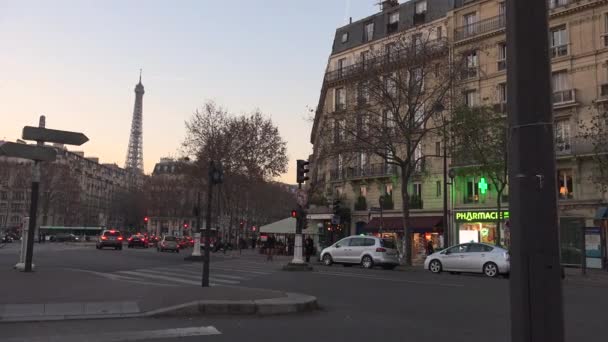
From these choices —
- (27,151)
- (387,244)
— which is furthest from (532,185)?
(387,244)

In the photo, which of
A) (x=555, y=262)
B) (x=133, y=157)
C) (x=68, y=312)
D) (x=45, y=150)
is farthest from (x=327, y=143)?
(x=133, y=157)

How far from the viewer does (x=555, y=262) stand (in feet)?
8.43

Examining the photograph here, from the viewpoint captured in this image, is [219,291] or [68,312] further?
[219,291]

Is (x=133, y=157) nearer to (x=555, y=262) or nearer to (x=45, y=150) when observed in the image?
(x=45, y=150)

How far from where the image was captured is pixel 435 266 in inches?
992

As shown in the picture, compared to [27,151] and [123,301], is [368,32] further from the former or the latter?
[123,301]

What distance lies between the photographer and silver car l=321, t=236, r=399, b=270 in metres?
26.8

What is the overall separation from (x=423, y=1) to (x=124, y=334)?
42.2m

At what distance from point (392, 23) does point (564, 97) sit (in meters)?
17.1

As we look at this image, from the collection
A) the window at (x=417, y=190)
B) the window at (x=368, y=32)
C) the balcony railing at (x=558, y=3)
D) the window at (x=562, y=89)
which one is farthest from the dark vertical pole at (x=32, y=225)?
the window at (x=368, y=32)

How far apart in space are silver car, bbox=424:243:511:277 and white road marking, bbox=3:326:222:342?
658 inches

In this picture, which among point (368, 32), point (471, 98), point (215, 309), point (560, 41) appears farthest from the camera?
point (368, 32)

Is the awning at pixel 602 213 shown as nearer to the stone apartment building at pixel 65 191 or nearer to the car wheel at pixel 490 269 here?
the car wheel at pixel 490 269

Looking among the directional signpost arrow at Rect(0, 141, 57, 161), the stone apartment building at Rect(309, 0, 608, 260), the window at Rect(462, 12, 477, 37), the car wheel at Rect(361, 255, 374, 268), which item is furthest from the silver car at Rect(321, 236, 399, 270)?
the window at Rect(462, 12, 477, 37)
